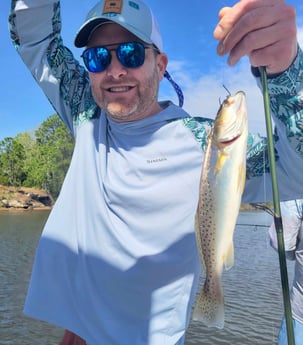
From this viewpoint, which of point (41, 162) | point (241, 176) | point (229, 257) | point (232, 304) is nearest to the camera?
point (241, 176)

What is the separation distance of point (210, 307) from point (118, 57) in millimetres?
1332

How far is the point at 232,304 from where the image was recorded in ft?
36.4

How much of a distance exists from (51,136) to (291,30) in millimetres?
51209

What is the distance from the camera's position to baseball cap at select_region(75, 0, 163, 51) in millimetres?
2174

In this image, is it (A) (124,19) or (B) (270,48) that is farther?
(A) (124,19)

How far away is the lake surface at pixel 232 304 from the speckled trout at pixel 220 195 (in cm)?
268

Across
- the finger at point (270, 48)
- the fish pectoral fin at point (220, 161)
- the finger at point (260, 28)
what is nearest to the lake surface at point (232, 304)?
the fish pectoral fin at point (220, 161)

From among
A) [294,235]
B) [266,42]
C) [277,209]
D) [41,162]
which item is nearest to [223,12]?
[266,42]

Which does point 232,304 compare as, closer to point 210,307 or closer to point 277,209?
point 210,307

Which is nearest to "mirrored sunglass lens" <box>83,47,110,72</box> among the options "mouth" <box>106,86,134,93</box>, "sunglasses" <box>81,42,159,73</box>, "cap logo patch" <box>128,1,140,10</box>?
"sunglasses" <box>81,42,159,73</box>

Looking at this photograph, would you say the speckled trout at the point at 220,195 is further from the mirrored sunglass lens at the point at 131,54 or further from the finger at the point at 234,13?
the mirrored sunglass lens at the point at 131,54

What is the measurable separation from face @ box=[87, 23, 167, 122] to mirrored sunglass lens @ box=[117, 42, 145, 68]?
0.9 inches

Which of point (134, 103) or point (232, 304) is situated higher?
point (134, 103)

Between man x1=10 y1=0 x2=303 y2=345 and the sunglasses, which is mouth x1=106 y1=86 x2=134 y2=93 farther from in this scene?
the sunglasses
